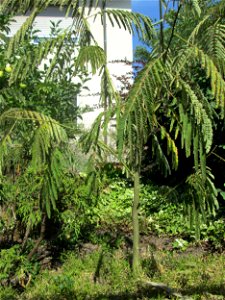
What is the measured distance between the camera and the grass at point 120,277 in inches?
169

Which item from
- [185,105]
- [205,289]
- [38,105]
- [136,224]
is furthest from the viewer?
[38,105]

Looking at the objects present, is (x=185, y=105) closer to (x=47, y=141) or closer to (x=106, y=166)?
(x=47, y=141)

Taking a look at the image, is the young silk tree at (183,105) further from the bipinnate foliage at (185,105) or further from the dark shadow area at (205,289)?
the dark shadow area at (205,289)

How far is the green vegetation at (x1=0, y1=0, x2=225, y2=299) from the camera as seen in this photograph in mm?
2893

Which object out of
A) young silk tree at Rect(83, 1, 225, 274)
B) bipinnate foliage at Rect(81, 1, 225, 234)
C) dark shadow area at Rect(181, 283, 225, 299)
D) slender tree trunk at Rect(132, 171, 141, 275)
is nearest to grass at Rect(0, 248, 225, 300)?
dark shadow area at Rect(181, 283, 225, 299)

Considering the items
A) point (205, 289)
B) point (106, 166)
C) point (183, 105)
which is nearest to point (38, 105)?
point (106, 166)

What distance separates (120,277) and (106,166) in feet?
3.26

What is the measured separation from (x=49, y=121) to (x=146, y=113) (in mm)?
1019

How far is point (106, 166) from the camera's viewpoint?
4.66 meters

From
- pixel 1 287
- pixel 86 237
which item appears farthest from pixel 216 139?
pixel 1 287

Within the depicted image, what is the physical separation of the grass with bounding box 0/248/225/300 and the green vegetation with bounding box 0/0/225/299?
15 millimetres

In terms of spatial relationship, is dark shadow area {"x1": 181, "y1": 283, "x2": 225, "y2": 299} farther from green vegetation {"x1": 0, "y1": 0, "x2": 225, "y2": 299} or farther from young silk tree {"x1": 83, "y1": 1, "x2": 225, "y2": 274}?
young silk tree {"x1": 83, "y1": 1, "x2": 225, "y2": 274}

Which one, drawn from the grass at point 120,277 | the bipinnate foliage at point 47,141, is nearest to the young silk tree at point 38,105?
the bipinnate foliage at point 47,141

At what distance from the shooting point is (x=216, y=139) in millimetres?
6426
